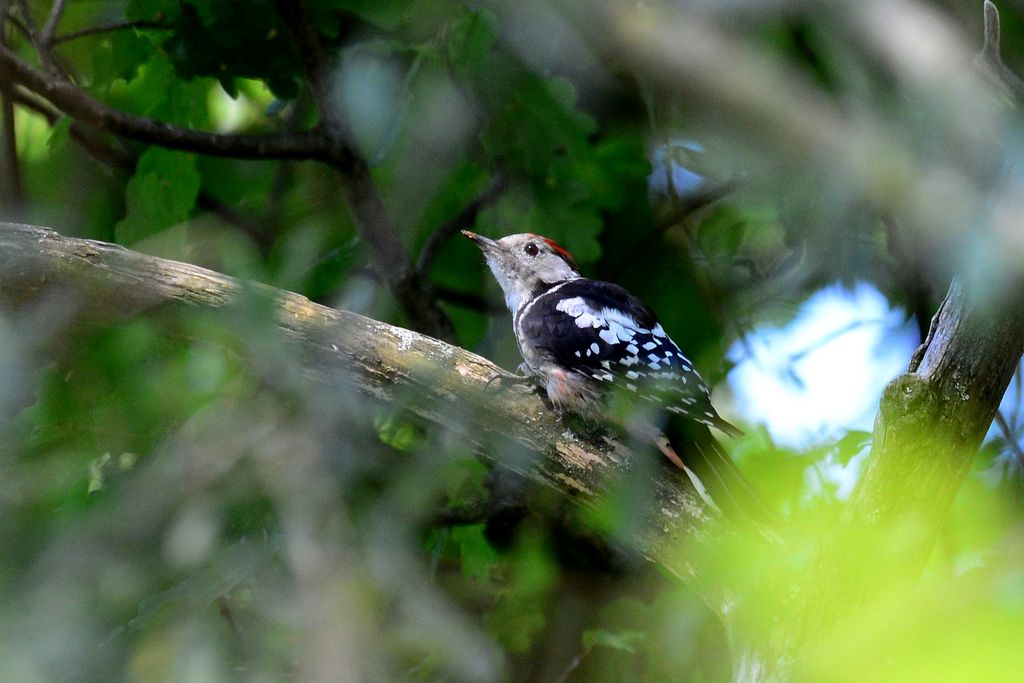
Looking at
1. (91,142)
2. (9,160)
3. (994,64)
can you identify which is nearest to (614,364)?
(994,64)

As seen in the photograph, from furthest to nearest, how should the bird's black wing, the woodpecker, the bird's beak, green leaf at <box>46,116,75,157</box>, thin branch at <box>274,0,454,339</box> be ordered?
the bird's beak < thin branch at <box>274,0,454,339</box> < green leaf at <box>46,116,75,157</box> < the bird's black wing < the woodpecker

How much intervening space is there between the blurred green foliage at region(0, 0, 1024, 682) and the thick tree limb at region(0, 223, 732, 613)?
0.30ft

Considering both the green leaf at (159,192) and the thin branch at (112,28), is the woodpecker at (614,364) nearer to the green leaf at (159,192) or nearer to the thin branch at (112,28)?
A: the green leaf at (159,192)

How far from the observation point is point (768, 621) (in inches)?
95.3

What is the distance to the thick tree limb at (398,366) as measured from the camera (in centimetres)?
288

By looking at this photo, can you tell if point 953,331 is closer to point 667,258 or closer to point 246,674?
point 246,674

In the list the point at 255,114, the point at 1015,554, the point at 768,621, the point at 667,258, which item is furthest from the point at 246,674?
the point at 255,114

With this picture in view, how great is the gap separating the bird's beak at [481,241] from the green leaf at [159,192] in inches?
43.7

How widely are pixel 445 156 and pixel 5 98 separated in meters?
1.76

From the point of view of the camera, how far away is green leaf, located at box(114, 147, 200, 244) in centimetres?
379

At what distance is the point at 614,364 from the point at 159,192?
1834 millimetres

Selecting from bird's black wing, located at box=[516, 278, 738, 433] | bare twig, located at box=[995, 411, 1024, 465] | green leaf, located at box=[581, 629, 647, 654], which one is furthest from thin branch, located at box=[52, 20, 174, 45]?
bare twig, located at box=[995, 411, 1024, 465]

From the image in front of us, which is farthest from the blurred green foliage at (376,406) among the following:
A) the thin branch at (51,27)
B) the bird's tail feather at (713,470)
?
the thin branch at (51,27)

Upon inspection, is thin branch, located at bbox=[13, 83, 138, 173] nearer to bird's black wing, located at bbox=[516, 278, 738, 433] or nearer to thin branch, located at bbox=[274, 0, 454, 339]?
thin branch, located at bbox=[274, 0, 454, 339]
